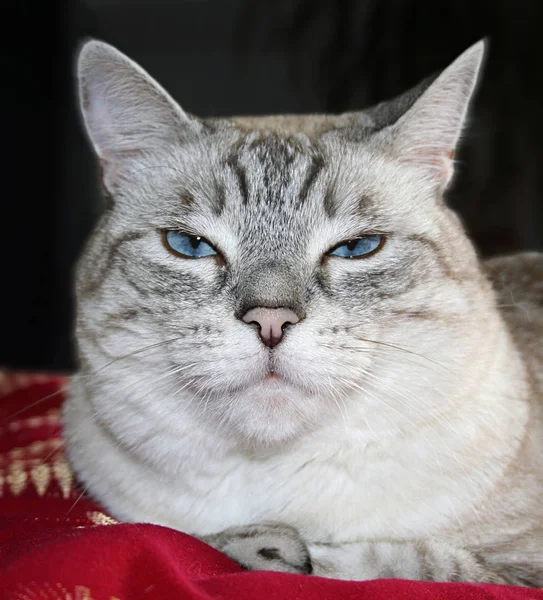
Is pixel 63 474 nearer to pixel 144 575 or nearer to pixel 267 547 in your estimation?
pixel 267 547

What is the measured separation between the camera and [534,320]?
1969mm

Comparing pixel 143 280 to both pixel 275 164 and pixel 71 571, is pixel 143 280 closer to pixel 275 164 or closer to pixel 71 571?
pixel 275 164

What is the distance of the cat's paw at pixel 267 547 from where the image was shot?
140 centimetres

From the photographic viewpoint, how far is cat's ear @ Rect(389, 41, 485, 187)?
5.34 feet

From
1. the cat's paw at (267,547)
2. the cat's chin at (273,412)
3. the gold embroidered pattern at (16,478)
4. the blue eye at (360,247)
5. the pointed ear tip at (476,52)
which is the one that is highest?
the pointed ear tip at (476,52)

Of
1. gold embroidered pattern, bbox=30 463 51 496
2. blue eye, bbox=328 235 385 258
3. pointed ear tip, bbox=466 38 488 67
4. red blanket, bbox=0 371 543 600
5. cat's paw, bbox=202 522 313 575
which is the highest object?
pointed ear tip, bbox=466 38 488 67

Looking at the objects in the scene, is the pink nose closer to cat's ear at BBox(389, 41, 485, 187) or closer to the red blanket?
the red blanket

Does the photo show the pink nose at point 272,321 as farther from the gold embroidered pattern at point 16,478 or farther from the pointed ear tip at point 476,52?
the gold embroidered pattern at point 16,478

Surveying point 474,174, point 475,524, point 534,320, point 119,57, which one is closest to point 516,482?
point 475,524

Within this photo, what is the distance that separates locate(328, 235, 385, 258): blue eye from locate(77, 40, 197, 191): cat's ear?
0.47 m

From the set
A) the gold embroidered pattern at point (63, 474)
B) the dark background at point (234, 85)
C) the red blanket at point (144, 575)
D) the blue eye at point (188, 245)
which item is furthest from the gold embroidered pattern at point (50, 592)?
the dark background at point (234, 85)

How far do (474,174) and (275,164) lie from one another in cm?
210

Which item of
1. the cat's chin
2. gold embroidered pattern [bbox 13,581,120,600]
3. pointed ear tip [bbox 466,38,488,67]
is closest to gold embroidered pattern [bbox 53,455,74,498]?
the cat's chin

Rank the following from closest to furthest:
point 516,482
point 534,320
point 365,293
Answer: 1. point 365,293
2. point 516,482
3. point 534,320
